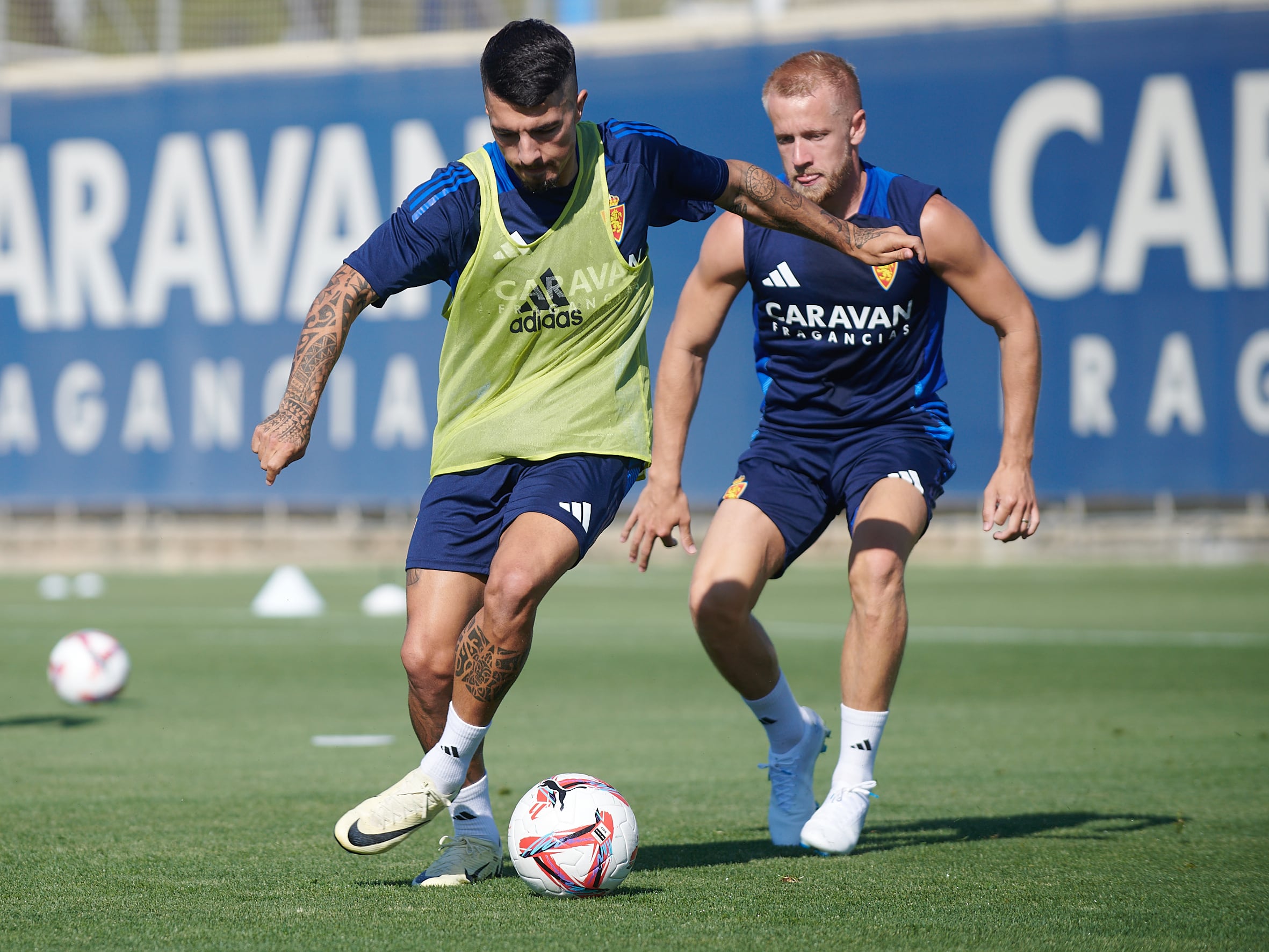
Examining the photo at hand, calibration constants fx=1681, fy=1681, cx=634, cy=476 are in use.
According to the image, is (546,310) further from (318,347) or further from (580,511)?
(318,347)

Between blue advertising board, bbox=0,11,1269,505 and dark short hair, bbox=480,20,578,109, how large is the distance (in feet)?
47.2

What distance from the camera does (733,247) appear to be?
5.58 m

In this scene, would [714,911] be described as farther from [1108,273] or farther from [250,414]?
[250,414]

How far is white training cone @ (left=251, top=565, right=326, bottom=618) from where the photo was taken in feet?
49.1

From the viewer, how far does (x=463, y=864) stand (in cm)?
465

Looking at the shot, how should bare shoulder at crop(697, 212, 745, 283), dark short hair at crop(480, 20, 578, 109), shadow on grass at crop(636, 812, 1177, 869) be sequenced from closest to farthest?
dark short hair at crop(480, 20, 578, 109)
shadow on grass at crop(636, 812, 1177, 869)
bare shoulder at crop(697, 212, 745, 283)

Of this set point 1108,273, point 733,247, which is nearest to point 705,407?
point 1108,273

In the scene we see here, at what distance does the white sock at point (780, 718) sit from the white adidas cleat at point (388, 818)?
132 centimetres

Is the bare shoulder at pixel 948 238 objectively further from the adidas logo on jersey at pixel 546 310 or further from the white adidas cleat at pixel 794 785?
the white adidas cleat at pixel 794 785

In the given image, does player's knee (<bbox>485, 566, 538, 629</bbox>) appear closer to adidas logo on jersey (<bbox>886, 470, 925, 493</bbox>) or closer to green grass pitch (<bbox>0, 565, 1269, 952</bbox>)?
green grass pitch (<bbox>0, 565, 1269, 952</bbox>)

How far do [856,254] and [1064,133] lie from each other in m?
15.0

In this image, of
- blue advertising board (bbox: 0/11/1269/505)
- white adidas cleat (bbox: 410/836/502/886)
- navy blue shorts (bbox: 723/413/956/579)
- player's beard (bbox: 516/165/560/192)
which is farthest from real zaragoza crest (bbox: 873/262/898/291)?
blue advertising board (bbox: 0/11/1269/505)

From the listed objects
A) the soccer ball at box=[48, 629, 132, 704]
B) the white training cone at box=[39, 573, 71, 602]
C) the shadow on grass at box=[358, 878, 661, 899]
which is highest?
the shadow on grass at box=[358, 878, 661, 899]

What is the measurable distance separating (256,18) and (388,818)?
19.5 m
